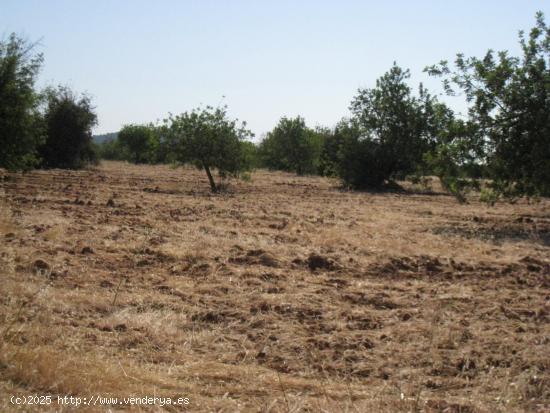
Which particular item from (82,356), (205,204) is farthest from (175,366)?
(205,204)

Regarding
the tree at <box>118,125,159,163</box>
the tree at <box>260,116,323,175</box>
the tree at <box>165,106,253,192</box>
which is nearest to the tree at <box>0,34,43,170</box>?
the tree at <box>165,106,253,192</box>

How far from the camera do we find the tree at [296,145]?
38.6 m

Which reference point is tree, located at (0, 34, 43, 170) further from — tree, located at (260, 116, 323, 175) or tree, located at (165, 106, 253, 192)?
tree, located at (260, 116, 323, 175)

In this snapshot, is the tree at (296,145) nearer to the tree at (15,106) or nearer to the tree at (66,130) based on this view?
the tree at (66,130)

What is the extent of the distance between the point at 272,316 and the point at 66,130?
87.7 feet

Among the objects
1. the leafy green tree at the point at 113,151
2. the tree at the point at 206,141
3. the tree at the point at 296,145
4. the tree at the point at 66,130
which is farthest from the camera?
the leafy green tree at the point at 113,151

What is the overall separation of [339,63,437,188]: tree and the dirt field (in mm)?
13501

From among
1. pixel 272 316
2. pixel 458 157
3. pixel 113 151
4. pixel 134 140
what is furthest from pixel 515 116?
pixel 113 151

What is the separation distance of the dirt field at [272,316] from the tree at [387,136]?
1350 centimetres

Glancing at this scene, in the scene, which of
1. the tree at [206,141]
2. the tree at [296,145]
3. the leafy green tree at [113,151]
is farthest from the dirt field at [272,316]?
the leafy green tree at [113,151]

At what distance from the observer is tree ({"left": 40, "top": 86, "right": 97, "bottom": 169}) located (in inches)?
1142

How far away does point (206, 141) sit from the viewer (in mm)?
19953

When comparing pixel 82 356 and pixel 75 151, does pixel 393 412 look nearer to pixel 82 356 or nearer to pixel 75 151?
pixel 82 356

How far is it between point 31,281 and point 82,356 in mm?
2290
